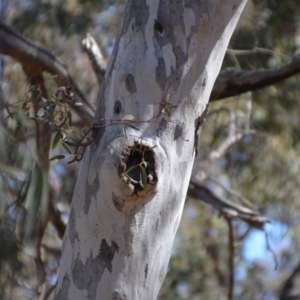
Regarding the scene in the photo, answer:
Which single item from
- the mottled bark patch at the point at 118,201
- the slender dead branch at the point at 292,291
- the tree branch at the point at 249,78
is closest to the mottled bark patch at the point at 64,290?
the mottled bark patch at the point at 118,201

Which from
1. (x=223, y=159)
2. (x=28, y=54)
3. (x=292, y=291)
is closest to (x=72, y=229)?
(x=28, y=54)

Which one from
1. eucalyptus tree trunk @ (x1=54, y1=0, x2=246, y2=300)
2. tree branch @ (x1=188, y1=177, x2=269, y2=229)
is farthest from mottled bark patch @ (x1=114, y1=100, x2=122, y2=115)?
tree branch @ (x1=188, y1=177, x2=269, y2=229)

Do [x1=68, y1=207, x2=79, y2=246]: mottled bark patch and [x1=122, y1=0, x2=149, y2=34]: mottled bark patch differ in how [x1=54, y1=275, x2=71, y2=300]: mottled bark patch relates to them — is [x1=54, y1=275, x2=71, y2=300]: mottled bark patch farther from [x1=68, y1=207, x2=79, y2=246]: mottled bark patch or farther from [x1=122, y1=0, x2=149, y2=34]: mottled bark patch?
[x1=122, y1=0, x2=149, y2=34]: mottled bark patch

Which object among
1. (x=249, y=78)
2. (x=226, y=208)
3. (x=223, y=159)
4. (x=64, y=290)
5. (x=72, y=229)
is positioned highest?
(x=223, y=159)

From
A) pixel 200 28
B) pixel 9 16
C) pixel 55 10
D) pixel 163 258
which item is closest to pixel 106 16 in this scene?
pixel 55 10

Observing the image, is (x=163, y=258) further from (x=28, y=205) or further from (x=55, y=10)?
(x=55, y=10)

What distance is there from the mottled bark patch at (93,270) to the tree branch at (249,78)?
1.05 meters

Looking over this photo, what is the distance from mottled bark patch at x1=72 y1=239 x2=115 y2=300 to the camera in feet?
Result: 5.75

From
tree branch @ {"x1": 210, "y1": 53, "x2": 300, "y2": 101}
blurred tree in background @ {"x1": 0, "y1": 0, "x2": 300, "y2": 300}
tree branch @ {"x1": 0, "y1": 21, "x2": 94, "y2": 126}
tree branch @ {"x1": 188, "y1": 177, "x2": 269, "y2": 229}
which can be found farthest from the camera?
blurred tree in background @ {"x1": 0, "y1": 0, "x2": 300, "y2": 300}

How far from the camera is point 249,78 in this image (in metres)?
2.58

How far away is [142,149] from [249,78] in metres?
0.94

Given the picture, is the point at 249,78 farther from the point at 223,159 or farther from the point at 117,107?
the point at 223,159

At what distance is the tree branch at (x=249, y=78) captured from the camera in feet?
8.46

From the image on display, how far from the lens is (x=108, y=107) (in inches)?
74.8
